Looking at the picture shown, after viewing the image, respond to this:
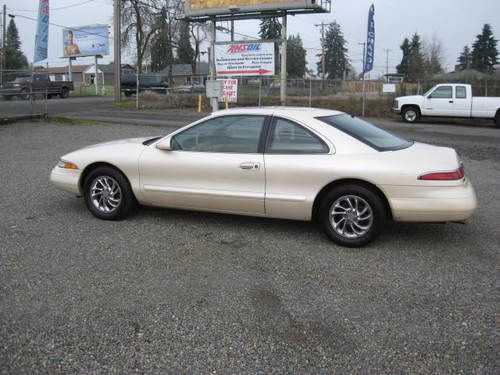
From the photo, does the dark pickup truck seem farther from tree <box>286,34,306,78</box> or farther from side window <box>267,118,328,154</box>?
tree <box>286,34,306,78</box>

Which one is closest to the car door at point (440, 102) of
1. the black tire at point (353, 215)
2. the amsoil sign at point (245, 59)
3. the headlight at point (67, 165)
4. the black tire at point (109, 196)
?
the amsoil sign at point (245, 59)

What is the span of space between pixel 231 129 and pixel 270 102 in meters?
22.0

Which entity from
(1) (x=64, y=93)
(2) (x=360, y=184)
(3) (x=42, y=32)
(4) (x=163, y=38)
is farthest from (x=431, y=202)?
(4) (x=163, y=38)

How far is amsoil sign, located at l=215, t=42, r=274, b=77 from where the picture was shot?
84.9 feet

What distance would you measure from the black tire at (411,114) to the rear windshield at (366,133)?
1659 centimetres

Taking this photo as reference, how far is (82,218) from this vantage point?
19.4ft

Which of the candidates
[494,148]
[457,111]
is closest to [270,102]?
[457,111]

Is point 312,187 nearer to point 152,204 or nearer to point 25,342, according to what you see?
point 152,204

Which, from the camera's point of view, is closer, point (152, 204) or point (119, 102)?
point (152, 204)

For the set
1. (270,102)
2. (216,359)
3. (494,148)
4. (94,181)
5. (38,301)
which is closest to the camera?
(216,359)

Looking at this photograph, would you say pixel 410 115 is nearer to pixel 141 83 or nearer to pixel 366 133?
pixel 366 133

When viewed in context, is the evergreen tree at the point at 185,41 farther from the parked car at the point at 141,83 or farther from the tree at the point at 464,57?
the tree at the point at 464,57

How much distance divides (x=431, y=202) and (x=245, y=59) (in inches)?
893

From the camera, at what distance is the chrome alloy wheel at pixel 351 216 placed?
15.9ft
